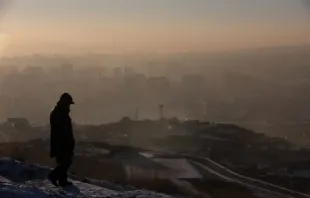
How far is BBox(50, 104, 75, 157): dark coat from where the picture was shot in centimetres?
1387

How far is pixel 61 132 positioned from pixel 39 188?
1.50 meters

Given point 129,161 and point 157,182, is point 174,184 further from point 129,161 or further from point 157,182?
point 129,161

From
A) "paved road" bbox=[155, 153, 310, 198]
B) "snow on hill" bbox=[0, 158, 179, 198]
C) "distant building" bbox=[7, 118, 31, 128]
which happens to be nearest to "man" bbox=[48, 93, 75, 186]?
"snow on hill" bbox=[0, 158, 179, 198]

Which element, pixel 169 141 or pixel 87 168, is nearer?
pixel 87 168

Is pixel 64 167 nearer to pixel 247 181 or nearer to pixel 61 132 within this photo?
pixel 61 132

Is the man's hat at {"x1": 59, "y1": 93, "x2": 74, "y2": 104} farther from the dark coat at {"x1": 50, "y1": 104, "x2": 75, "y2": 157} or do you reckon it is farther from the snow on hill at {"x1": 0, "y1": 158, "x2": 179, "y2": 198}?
the snow on hill at {"x1": 0, "y1": 158, "x2": 179, "y2": 198}

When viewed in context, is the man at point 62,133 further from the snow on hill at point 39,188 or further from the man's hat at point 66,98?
the snow on hill at point 39,188

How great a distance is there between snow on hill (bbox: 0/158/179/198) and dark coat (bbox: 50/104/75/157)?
0.95m

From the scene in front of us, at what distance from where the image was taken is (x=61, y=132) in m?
13.9

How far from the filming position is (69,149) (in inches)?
553

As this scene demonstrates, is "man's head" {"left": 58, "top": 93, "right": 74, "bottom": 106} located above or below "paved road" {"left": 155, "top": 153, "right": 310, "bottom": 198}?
above

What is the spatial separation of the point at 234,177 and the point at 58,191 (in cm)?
1952

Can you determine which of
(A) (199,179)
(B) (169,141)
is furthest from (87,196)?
(B) (169,141)

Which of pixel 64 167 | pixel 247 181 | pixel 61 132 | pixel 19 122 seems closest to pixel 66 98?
pixel 61 132
